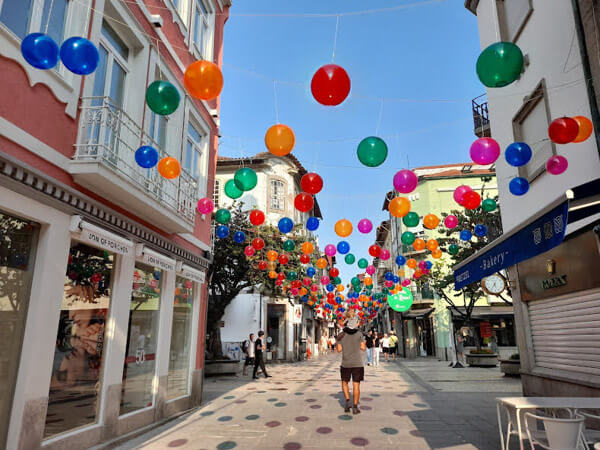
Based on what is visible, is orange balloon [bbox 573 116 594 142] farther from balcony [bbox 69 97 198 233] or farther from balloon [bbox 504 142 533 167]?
balcony [bbox 69 97 198 233]

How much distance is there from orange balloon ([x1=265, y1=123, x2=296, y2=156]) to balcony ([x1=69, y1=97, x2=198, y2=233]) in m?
2.18

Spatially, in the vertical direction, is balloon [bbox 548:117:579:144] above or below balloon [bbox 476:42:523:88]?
below

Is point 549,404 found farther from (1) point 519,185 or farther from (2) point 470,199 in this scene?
(2) point 470,199

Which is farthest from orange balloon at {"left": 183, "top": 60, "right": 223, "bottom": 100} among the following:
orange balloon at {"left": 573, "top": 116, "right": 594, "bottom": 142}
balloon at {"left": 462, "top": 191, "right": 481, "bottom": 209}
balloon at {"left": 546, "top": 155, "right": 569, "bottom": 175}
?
balloon at {"left": 462, "top": 191, "right": 481, "bottom": 209}

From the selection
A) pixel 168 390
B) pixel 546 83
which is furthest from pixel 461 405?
pixel 546 83

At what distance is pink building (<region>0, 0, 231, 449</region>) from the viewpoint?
4703 mm

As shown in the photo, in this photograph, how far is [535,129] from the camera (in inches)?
335

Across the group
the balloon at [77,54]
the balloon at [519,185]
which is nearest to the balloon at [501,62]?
the balloon at [519,185]

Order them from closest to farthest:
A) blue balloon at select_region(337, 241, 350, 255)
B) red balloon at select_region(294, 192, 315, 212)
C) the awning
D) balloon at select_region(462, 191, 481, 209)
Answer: the awning, red balloon at select_region(294, 192, 315, 212), balloon at select_region(462, 191, 481, 209), blue balloon at select_region(337, 241, 350, 255)

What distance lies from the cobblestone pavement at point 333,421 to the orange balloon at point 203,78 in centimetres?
497

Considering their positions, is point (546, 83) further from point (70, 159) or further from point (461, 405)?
point (70, 159)

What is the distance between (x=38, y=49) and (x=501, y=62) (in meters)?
4.96

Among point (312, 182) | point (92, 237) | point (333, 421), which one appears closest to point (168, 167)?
point (92, 237)

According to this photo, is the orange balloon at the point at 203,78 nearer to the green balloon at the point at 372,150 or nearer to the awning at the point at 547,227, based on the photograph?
the green balloon at the point at 372,150
